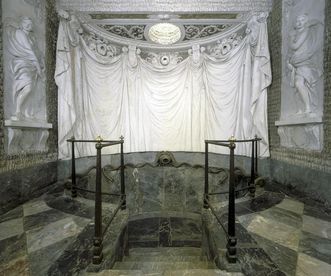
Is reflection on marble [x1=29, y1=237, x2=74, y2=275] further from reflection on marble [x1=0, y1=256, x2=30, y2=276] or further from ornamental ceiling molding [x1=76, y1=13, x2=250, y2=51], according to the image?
ornamental ceiling molding [x1=76, y1=13, x2=250, y2=51]

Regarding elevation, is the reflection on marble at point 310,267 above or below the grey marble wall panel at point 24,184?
below

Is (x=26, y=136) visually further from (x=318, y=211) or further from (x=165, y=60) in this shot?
(x=318, y=211)

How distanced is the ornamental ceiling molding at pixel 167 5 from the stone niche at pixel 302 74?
59cm

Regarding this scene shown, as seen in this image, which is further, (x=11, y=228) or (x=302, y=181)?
(x=302, y=181)

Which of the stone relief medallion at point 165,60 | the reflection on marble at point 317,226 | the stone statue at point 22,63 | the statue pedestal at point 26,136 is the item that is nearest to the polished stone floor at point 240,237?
the reflection on marble at point 317,226

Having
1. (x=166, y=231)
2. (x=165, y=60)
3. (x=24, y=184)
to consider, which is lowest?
(x=166, y=231)

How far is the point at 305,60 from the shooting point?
2562 mm

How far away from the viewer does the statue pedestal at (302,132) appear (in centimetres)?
244

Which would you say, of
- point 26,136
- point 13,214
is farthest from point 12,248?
point 26,136

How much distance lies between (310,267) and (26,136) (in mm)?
3468

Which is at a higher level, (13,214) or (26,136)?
(26,136)

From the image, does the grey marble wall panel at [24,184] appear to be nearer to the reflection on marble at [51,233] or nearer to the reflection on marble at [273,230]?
the reflection on marble at [51,233]

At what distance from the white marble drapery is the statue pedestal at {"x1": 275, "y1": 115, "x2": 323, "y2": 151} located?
1.16ft

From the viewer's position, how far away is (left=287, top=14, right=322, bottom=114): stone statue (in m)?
2.45
